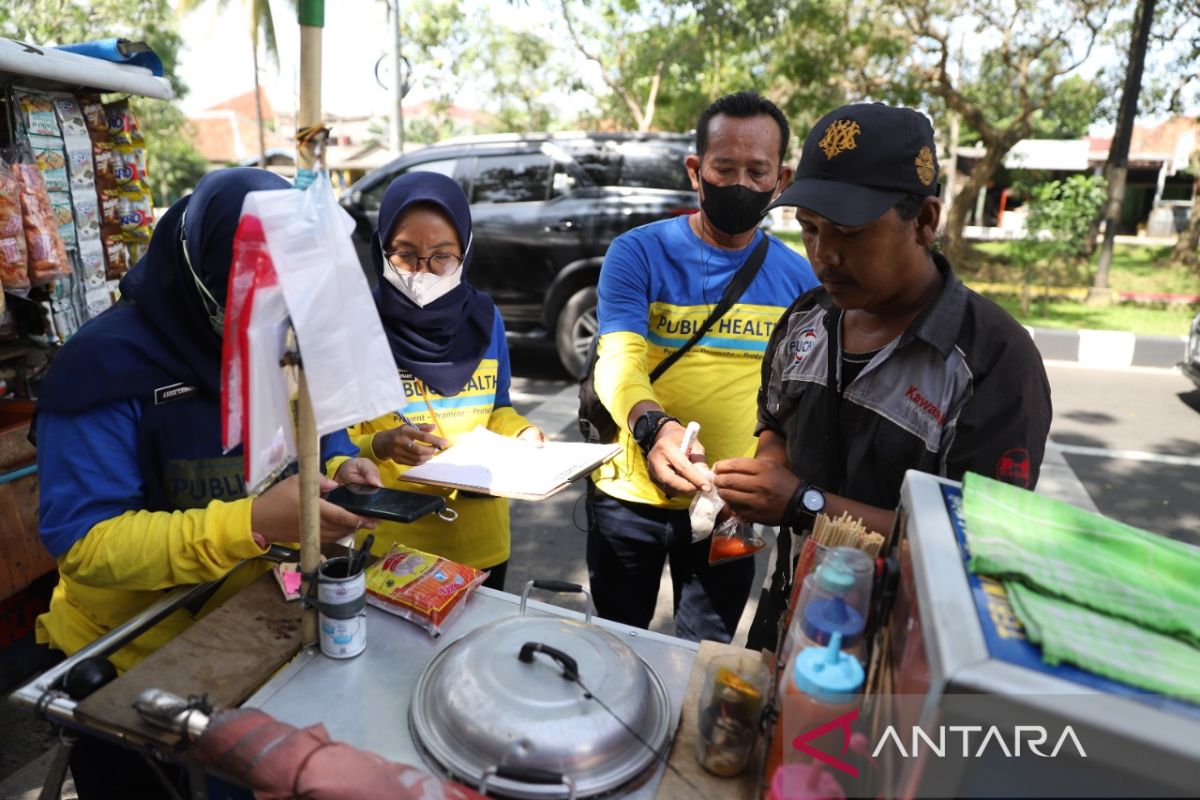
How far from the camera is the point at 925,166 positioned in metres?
1.32

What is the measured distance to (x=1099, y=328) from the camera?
846 cm

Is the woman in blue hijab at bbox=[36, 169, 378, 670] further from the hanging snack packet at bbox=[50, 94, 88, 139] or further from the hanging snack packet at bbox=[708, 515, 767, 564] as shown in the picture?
the hanging snack packet at bbox=[50, 94, 88, 139]

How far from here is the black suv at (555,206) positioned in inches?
238

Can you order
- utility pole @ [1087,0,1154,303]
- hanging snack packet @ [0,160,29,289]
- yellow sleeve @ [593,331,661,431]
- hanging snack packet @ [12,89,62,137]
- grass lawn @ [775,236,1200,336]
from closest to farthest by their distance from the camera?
yellow sleeve @ [593,331,661,431]
hanging snack packet @ [0,160,29,289]
hanging snack packet @ [12,89,62,137]
grass lawn @ [775,236,1200,336]
utility pole @ [1087,0,1154,303]

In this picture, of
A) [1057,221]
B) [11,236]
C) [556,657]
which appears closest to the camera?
[556,657]

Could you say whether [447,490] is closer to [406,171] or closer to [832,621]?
[832,621]

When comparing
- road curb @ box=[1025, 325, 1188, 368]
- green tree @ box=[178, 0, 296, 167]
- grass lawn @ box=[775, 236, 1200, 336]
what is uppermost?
green tree @ box=[178, 0, 296, 167]

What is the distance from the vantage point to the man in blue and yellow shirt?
6.83 ft

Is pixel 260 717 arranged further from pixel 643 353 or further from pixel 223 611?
pixel 643 353

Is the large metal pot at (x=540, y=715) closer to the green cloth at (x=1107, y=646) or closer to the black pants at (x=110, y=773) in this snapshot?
the green cloth at (x=1107, y=646)

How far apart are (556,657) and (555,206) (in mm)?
5613

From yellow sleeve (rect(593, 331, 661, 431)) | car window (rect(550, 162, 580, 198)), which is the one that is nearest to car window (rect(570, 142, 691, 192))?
car window (rect(550, 162, 580, 198))

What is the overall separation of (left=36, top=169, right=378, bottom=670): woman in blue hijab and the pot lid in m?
0.41

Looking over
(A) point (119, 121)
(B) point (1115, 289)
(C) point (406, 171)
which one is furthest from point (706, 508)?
(B) point (1115, 289)
